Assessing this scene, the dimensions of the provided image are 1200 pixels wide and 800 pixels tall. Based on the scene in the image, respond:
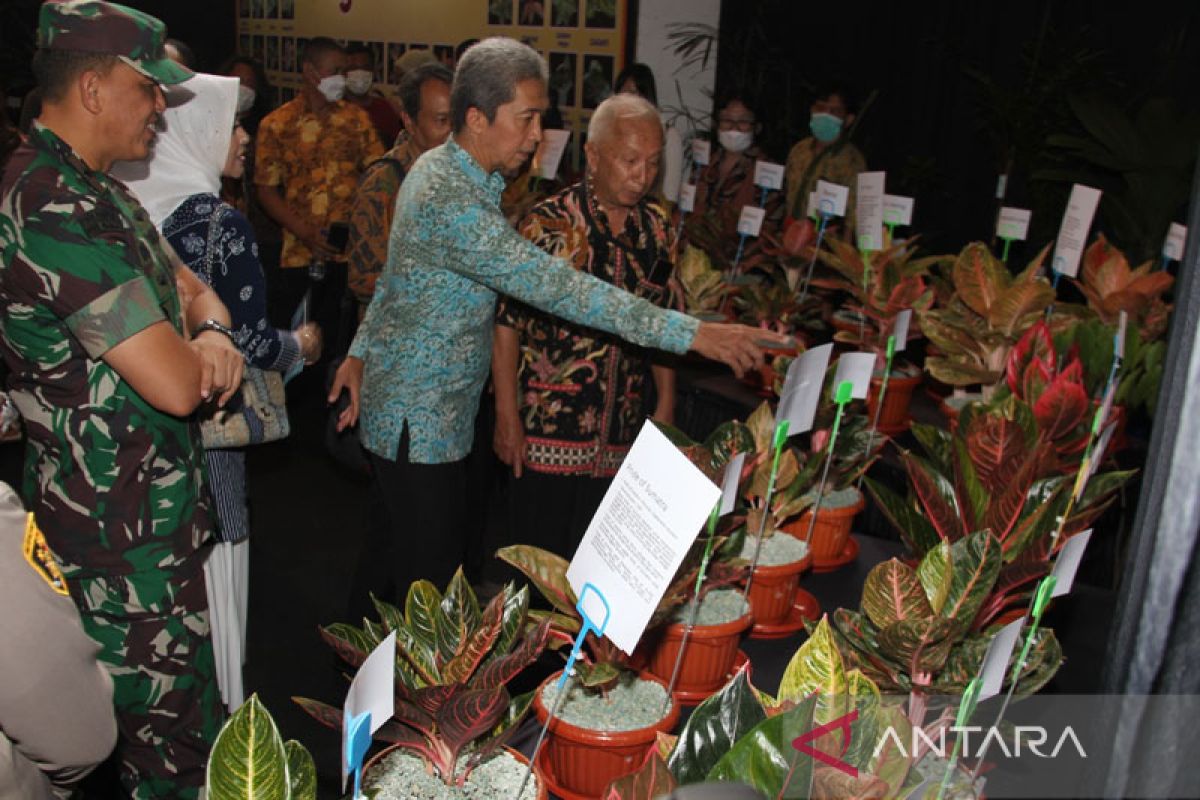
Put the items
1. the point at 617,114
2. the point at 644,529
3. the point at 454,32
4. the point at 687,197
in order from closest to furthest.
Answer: the point at 644,529
the point at 617,114
the point at 687,197
the point at 454,32

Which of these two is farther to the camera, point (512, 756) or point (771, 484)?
point (771, 484)

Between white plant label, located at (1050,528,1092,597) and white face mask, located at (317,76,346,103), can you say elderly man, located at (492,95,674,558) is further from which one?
white face mask, located at (317,76,346,103)

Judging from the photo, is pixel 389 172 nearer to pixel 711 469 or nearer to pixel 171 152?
pixel 171 152

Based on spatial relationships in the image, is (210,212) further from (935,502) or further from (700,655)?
(935,502)

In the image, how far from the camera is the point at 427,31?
6.38 meters

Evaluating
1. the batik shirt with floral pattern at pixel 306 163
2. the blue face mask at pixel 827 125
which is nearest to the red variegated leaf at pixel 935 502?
the batik shirt with floral pattern at pixel 306 163

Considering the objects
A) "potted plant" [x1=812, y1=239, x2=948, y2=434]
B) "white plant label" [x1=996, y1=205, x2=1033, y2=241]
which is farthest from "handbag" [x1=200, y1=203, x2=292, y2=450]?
"white plant label" [x1=996, y1=205, x2=1033, y2=241]

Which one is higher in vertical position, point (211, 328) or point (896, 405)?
point (211, 328)

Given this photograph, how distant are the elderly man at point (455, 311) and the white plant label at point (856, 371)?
0.18 metres

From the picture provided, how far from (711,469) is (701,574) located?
0.19m

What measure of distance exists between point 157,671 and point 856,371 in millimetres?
1270

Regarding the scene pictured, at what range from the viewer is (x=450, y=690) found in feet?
3.76

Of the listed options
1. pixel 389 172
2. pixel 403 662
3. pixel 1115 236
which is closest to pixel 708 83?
pixel 1115 236

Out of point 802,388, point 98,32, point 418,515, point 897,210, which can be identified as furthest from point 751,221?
point 98,32
